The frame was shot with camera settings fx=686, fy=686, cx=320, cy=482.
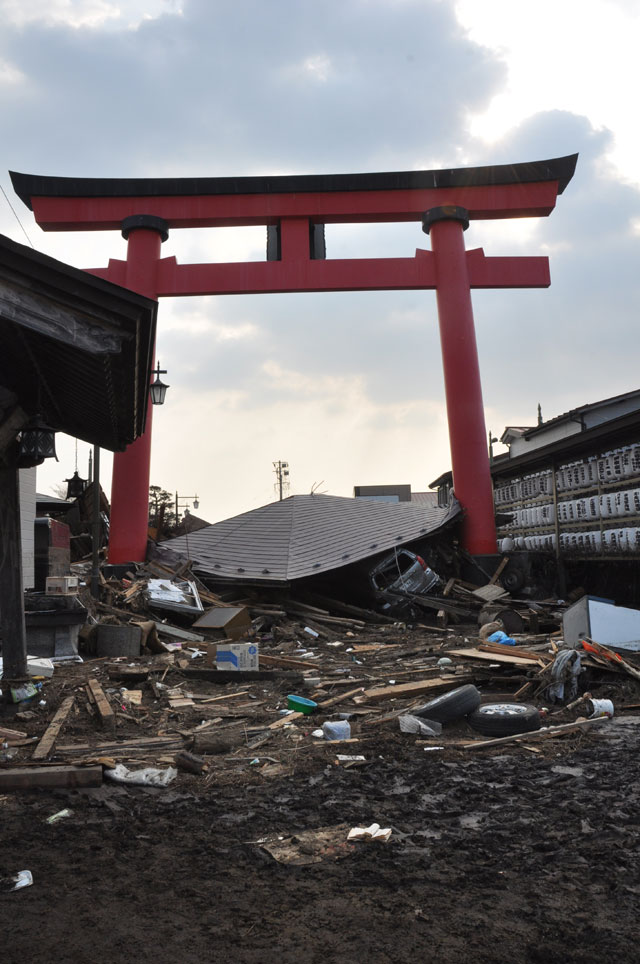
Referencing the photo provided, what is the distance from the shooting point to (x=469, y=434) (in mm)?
18234

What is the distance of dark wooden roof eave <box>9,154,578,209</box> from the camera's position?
18.4 meters

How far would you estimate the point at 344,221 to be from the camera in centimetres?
1908

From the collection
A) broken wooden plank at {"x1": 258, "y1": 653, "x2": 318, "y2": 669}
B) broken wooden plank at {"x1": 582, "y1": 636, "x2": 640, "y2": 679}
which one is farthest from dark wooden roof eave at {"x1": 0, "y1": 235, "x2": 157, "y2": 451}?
broken wooden plank at {"x1": 582, "y1": 636, "x2": 640, "y2": 679}

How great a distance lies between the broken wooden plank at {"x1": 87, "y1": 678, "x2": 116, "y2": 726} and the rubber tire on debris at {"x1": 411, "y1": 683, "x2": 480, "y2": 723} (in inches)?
113

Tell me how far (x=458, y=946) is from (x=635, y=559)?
1299 centimetres

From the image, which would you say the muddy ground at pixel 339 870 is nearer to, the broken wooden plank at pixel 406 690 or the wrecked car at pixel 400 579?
the broken wooden plank at pixel 406 690

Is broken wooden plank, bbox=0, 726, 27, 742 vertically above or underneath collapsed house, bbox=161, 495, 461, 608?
underneath

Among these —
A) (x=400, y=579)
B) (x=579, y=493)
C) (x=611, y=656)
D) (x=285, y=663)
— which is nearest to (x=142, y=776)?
(x=285, y=663)

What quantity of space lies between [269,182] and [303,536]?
31.5 ft

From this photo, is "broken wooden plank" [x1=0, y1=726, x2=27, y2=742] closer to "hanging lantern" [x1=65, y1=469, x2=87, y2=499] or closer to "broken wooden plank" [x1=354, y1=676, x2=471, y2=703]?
"broken wooden plank" [x1=354, y1=676, x2=471, y2=703]

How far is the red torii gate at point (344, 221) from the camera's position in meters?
18.2

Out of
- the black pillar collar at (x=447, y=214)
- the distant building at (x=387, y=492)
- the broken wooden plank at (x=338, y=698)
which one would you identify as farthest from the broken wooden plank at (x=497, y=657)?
the distant building at (x=387, y=492)

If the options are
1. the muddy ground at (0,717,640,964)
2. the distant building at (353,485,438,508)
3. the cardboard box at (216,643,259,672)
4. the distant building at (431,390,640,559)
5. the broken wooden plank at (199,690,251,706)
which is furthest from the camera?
the distant building at (353,485,438,508)

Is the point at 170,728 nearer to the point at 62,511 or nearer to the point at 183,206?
the point at 183,206
